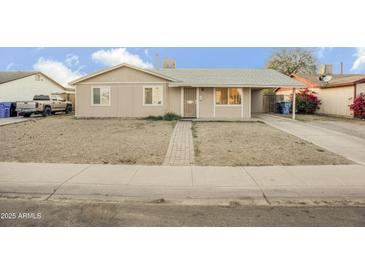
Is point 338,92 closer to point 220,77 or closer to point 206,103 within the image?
point 220,77

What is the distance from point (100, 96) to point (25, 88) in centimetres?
1285

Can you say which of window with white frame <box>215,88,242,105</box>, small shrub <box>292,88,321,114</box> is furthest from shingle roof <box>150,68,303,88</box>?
small shrub <box>292,88,321,114</box>

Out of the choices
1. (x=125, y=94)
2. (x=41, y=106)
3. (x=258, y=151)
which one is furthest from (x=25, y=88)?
(x=258, y=151)

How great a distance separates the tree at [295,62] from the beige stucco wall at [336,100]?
64.5 ft

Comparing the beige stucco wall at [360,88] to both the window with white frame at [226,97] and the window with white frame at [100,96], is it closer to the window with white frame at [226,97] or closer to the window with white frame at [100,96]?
the window with white frame at [226,97]

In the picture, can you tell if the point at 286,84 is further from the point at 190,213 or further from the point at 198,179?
the point at 190,213

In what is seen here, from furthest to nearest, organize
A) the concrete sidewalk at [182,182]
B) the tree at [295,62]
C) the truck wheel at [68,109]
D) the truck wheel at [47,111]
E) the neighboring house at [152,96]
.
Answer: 1. the tree at [295,62]
2. the truck wheel at [68,109]
3. the truck wheel at [47,111]
4. the neighboring house at [152,96]
5. the concrete sidewalk at [182,182]

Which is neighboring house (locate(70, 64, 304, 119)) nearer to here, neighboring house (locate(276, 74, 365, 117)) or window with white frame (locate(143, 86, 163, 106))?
window with white frame (locate(143, 86, 163, 106))

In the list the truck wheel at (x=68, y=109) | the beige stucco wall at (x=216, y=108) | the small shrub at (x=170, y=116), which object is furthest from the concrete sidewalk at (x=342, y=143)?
the truck wheel at (x=68, y=109)

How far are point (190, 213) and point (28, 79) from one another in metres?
29.9

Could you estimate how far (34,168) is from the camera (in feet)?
22.9

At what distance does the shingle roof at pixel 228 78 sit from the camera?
19500 millimetres

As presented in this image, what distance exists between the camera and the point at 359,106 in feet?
66.9

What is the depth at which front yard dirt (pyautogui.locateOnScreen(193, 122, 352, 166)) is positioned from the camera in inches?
307
